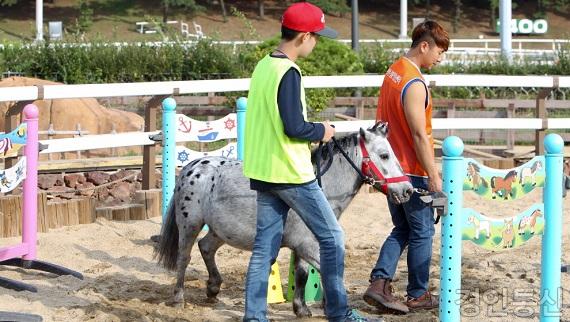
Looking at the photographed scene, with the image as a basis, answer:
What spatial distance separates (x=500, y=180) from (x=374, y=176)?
931 millimetres

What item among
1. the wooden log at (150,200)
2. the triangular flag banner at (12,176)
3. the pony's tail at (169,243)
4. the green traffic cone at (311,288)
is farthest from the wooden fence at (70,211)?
the green traffic cone at (311,288)

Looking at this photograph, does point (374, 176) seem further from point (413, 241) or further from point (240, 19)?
point (240, 19)

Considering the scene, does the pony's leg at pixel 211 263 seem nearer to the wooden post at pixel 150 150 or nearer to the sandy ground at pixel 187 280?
the sandy ground at pixel 187 280

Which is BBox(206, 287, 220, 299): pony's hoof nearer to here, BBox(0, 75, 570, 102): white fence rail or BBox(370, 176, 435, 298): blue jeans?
BBox(370, 176, 435, 298): blue jeans

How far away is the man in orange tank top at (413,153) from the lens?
6.60 metres

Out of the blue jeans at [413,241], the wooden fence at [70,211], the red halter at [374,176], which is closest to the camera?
the red halter at [374,176]

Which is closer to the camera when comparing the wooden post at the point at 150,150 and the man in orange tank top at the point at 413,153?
the man in orange tank top at the point at 413,153

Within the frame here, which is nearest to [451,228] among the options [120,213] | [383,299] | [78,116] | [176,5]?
[383,299]

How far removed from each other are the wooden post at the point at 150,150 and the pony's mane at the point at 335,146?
355cm

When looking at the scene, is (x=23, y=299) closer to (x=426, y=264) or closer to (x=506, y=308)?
(x=426, y=264)

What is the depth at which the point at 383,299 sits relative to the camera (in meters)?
6.85

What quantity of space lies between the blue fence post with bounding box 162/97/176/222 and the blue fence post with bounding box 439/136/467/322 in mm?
3538

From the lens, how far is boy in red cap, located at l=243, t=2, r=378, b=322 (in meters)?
5.68

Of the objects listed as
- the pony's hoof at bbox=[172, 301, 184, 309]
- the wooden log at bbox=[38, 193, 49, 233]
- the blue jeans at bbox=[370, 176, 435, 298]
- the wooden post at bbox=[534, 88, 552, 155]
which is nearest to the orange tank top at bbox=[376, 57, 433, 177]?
the blue jeans at bbox=[370, 176, 435, 298]
